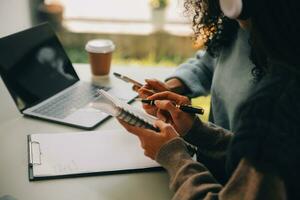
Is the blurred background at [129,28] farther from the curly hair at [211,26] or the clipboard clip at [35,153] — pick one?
the clipboard clip at [35,153]

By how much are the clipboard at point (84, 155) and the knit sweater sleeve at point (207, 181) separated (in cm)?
10

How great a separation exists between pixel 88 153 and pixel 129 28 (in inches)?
87.1

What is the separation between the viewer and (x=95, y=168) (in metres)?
0.92

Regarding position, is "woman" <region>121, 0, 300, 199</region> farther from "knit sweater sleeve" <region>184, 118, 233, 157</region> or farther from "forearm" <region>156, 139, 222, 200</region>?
"knit sweater sleeve" <region>184, 118, 233, 157</region>

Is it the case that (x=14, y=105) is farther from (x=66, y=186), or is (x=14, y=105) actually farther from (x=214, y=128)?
(x=214, y=128)

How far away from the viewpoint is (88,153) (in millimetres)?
973

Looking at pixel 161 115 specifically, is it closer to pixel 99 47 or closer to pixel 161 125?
pixel 161 125

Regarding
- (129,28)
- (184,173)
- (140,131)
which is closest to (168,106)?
(140,131)

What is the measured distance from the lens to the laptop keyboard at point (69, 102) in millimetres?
1163

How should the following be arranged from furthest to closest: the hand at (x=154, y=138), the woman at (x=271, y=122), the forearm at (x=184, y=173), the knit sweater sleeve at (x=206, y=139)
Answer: the knit sweater sleeve at (x=206, y=139)
the hand at (x=154, y=138)
the forearm at (x=184, y=173)
the woman at (x=271, y=122)

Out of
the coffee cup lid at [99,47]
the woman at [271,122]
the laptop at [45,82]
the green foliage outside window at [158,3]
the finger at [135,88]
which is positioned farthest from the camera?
the green foliage outside window at [158,3]

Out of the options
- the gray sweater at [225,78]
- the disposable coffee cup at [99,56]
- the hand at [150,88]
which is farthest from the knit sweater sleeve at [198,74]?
the disposable coffee cup at [99,56]

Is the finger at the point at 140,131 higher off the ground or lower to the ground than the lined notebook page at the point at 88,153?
higher

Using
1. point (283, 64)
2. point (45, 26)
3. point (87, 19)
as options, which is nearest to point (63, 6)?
point (87, 19)
